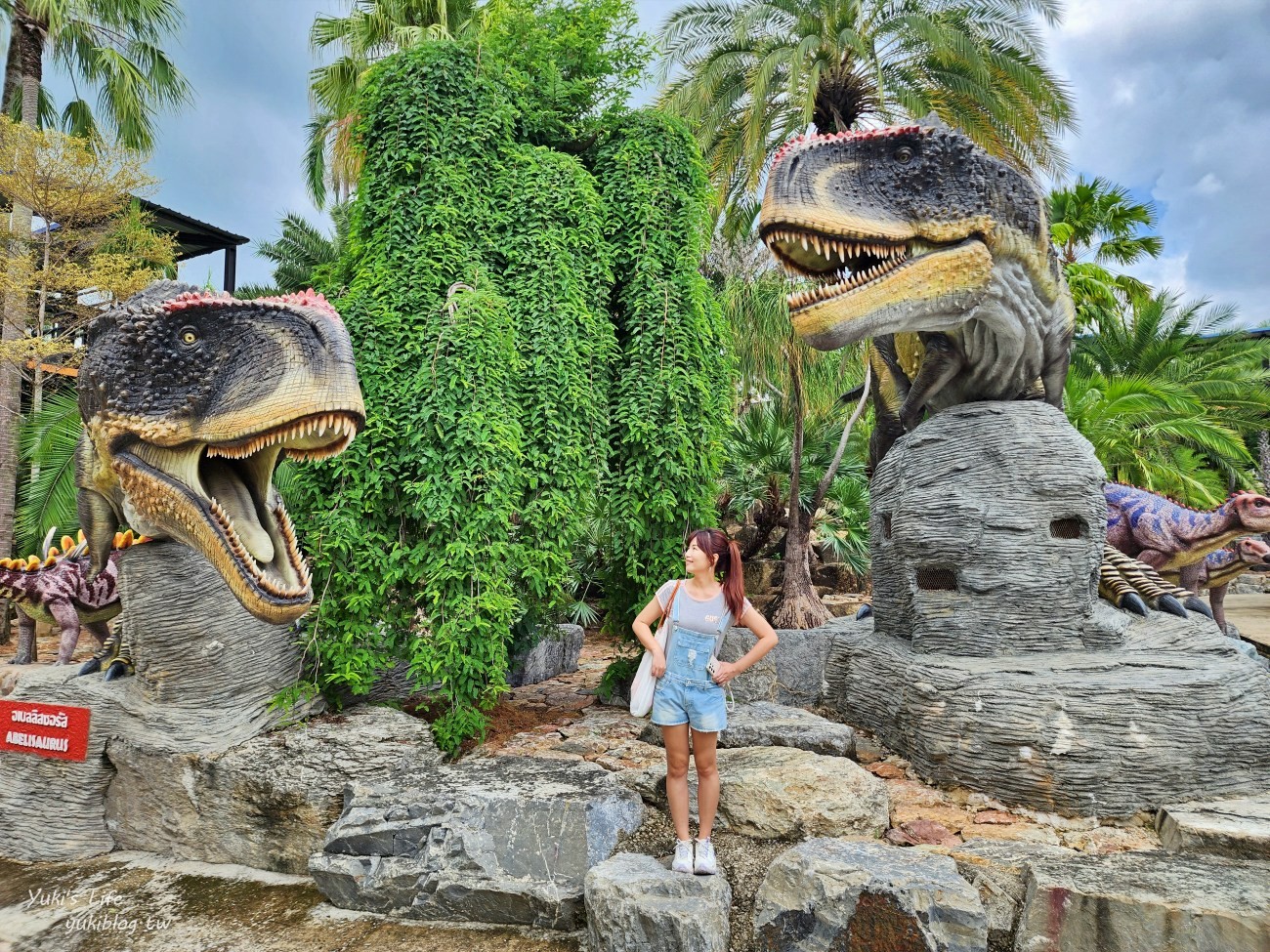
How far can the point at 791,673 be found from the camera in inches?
215

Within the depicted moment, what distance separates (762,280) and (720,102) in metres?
3.05

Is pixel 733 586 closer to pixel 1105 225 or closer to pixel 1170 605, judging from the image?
pixel 1170 605

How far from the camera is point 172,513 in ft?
10.4

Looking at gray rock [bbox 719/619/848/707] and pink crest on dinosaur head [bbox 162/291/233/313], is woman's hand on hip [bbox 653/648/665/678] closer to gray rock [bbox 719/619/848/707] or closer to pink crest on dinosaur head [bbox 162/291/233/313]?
pink crest on dinosaur head [bbox 162/291/233/313]

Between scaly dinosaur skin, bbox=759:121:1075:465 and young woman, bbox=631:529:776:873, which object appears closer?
young woman, bbox=631:529:776:873

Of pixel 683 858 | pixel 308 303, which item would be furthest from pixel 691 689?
pixel 308 303

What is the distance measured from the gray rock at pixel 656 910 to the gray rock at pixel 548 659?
11.1ft

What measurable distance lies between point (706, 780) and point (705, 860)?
0.26m

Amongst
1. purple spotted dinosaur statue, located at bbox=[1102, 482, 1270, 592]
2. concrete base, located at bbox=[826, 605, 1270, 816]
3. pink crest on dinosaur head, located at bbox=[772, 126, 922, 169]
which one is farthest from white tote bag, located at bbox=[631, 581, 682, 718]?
purple spotted dinosaur statue, located at bbox=[1102, 482, 1270, 592]

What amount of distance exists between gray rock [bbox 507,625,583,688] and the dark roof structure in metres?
12.0

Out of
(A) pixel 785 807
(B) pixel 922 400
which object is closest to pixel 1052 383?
(B) pixel 922 400

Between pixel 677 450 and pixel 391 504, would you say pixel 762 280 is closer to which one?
pixel 677 450

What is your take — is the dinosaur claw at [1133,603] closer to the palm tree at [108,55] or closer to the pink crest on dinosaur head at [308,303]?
the pink crest on dinosaur head at [308,303]

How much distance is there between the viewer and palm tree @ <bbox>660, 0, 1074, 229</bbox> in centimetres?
1053
